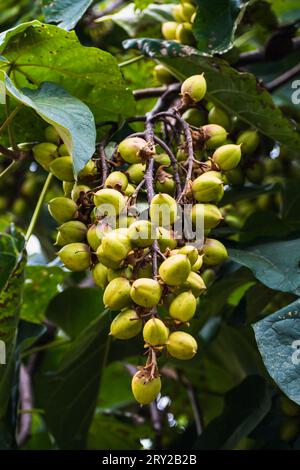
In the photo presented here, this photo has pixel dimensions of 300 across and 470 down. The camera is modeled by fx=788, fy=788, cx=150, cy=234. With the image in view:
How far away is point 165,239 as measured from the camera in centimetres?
79

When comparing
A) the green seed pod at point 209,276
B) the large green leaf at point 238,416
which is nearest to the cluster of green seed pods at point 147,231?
the green seed pod at point 209,276

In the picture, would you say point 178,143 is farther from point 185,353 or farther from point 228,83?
point 185,353

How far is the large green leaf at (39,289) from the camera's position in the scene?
1.55 metres

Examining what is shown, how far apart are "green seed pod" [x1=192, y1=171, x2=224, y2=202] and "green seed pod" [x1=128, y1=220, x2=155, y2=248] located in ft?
0.32

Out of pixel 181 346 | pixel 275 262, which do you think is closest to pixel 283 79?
pixel 275 262

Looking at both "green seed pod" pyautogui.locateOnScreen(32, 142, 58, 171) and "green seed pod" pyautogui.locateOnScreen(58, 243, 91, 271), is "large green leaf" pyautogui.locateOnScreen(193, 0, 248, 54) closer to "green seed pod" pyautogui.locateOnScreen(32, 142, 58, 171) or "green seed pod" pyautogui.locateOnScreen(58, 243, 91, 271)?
"green seed pod" pyautogui.locateOnScreen(32, 142, 58, 171)

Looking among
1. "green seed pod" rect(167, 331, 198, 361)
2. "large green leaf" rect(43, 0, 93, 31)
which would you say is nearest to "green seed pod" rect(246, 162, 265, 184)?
"large green leaf" rect(43, 0, 93, 31)

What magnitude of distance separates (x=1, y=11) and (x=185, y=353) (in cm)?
135

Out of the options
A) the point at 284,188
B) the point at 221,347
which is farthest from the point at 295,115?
the point at 221,347

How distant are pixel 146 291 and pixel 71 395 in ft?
2.51

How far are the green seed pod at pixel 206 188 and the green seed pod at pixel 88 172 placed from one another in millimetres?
134

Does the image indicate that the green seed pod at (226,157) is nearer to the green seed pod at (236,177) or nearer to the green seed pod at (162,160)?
the green seed pod at (162,160)

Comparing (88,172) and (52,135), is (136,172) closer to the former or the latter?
(88,172)

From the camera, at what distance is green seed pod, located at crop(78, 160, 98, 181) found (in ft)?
3.04
